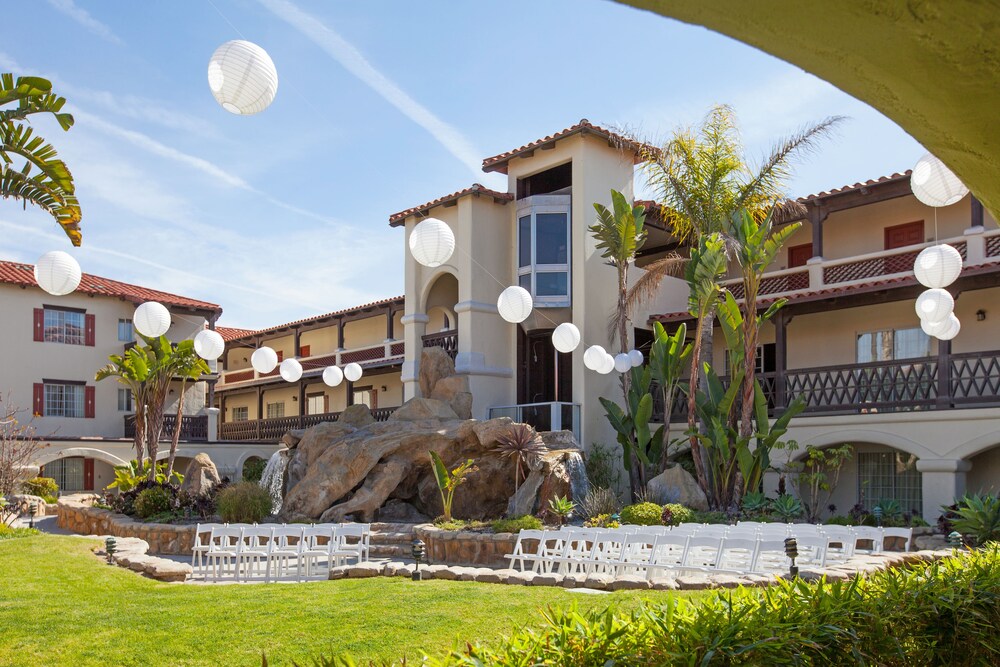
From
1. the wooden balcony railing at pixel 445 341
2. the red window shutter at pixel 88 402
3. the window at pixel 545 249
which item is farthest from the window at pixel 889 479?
the red window shutter at pixel 88 402

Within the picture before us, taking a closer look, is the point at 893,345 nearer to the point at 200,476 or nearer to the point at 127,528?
the point at 127,528

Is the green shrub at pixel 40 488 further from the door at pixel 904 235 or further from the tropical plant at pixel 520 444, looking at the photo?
the door at pixel 904 235

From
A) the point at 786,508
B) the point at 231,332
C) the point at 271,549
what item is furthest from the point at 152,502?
the point at 231,332

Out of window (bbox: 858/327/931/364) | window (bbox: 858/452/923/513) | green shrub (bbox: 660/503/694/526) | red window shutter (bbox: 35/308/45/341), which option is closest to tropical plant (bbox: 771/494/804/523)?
green shrub (bbox: 660/503/694/526)

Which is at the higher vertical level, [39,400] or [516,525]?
[39,400]

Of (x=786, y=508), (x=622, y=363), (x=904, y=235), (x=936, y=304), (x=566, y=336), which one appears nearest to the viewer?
(x=936, y=304)

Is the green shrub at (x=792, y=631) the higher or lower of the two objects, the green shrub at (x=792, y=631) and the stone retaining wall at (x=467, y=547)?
the higher

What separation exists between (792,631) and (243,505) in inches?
683

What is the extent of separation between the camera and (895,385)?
20672mm

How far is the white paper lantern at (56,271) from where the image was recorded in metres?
13.0

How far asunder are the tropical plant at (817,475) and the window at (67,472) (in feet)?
87.2

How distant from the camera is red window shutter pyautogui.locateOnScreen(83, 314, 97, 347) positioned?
1432 inches

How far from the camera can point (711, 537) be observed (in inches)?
472

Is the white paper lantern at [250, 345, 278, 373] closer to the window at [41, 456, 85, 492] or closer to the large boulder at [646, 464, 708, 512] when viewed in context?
the large boulder at [646, 464, 708, 512]
